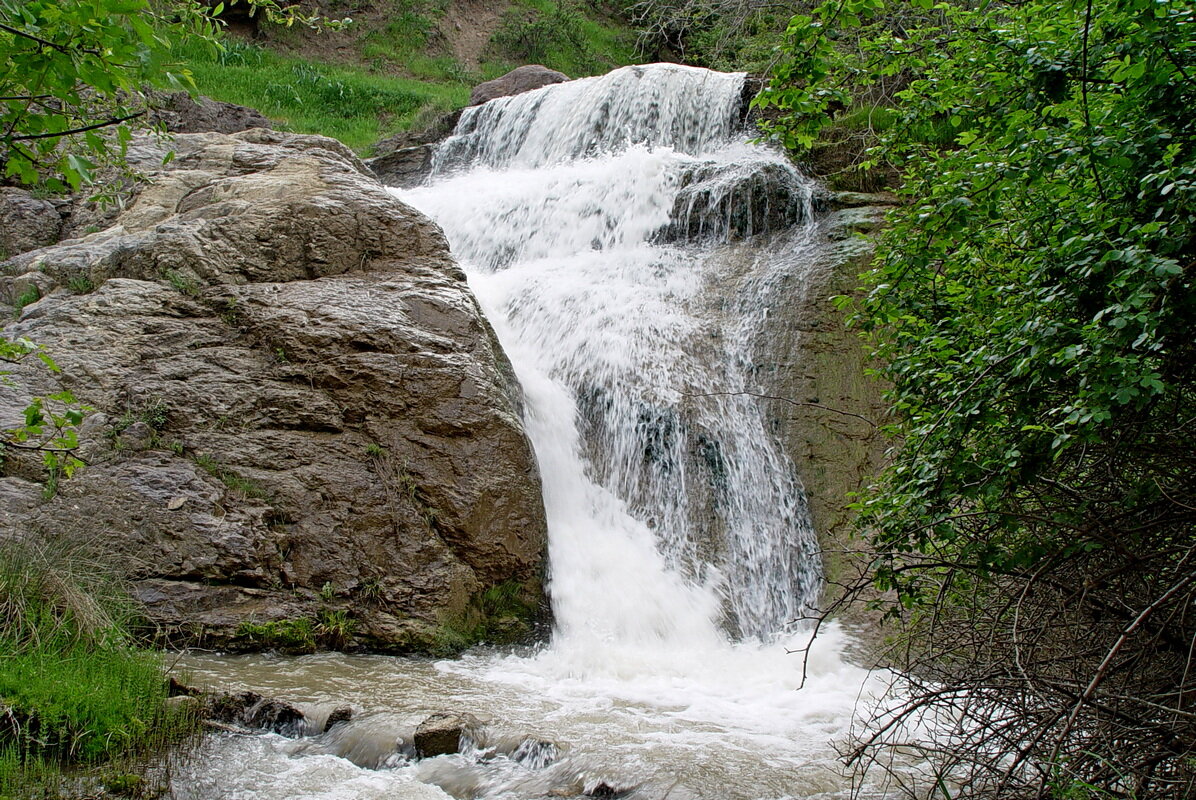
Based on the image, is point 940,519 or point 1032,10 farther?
point 1032,10

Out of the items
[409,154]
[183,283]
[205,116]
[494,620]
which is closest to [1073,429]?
[494,620]

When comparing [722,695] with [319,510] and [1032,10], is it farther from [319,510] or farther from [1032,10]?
[1032,10]

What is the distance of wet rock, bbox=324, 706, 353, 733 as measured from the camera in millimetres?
4602

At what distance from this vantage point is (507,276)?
10.8 meters

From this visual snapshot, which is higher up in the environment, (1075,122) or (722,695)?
(1075,122)

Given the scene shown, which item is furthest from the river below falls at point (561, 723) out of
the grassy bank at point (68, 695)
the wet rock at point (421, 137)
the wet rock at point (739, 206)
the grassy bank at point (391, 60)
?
the grassy bank at point (391, 60)

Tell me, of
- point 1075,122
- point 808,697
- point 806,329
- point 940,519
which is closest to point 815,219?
point 806,329

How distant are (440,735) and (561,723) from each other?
0.89 meters

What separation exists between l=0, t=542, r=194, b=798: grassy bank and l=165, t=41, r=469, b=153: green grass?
14.2 m

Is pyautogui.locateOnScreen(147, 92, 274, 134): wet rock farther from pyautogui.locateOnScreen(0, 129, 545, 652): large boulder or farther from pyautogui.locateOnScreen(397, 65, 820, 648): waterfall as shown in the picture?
pyautogui.locateOnScreen(0, 129, 545, 652): large boulder

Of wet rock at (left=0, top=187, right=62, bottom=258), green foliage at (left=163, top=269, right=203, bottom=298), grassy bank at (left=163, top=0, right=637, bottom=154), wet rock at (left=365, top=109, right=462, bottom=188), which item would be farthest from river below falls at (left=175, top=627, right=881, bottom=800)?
grassy bank at (left=163, top=0, right=637, bottom=154)

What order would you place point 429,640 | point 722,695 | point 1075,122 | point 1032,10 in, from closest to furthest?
point 1075,122
point 1032,10
point 722,695
point 429,640

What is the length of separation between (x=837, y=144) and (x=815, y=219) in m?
1.35

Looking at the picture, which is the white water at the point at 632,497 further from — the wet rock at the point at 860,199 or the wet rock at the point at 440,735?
the wet rock at the point at 860,199
